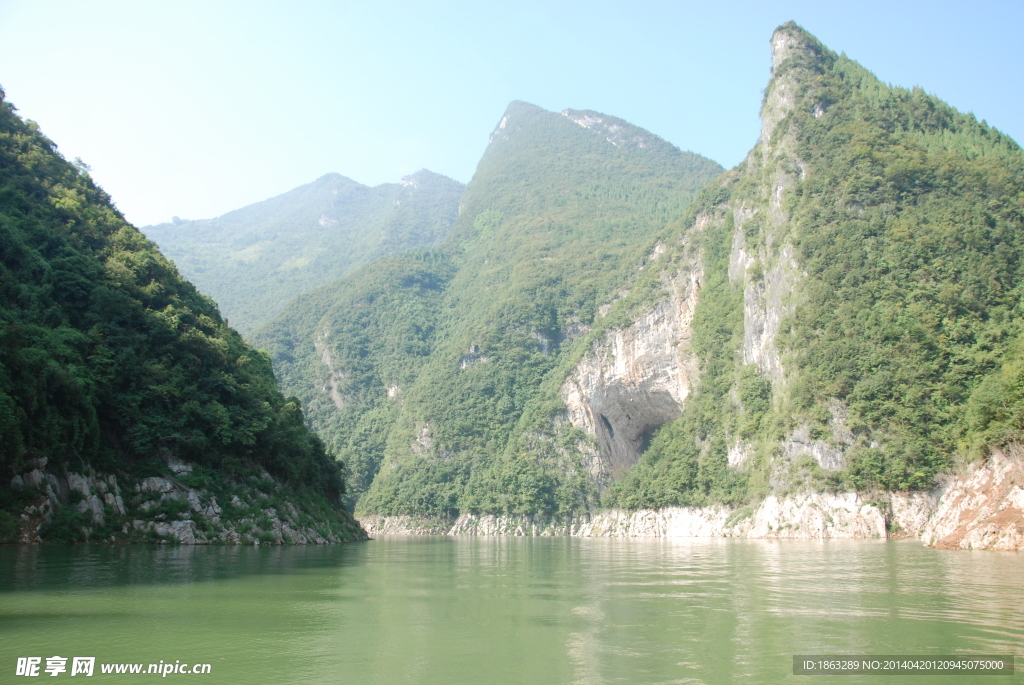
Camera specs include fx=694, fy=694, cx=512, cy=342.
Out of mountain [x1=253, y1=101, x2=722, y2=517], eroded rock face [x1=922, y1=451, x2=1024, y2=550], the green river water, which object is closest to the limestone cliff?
eroded rock face [x1=922, y1=451, x2=1024, y2=550]

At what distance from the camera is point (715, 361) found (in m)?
103

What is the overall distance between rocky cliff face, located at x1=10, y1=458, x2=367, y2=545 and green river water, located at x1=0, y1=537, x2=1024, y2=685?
7206 mm

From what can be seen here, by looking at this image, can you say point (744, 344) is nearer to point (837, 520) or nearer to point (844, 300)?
point (844, 300)

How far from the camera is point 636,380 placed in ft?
375

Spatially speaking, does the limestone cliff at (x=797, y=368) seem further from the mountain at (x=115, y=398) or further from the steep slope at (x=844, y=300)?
the mountain at (x=115, y=398)

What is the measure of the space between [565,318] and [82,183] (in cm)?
11011

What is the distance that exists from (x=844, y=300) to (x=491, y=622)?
2887 inches

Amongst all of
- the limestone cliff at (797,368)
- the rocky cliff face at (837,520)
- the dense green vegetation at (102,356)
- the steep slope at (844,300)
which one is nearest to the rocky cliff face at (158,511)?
the dense green vegetation at (102,356)

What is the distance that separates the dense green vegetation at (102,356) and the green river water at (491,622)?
425 inches

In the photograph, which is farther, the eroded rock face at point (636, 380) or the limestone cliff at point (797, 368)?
the eroded rock face at point (636, 380)

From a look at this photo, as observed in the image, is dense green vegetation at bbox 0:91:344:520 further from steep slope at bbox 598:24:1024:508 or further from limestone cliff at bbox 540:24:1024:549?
steep slope at bbox 598:24:1024:508

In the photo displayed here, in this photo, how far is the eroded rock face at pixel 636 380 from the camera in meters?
111

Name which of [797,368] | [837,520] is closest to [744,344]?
[797,368]

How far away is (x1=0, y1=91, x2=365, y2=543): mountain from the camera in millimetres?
30859
